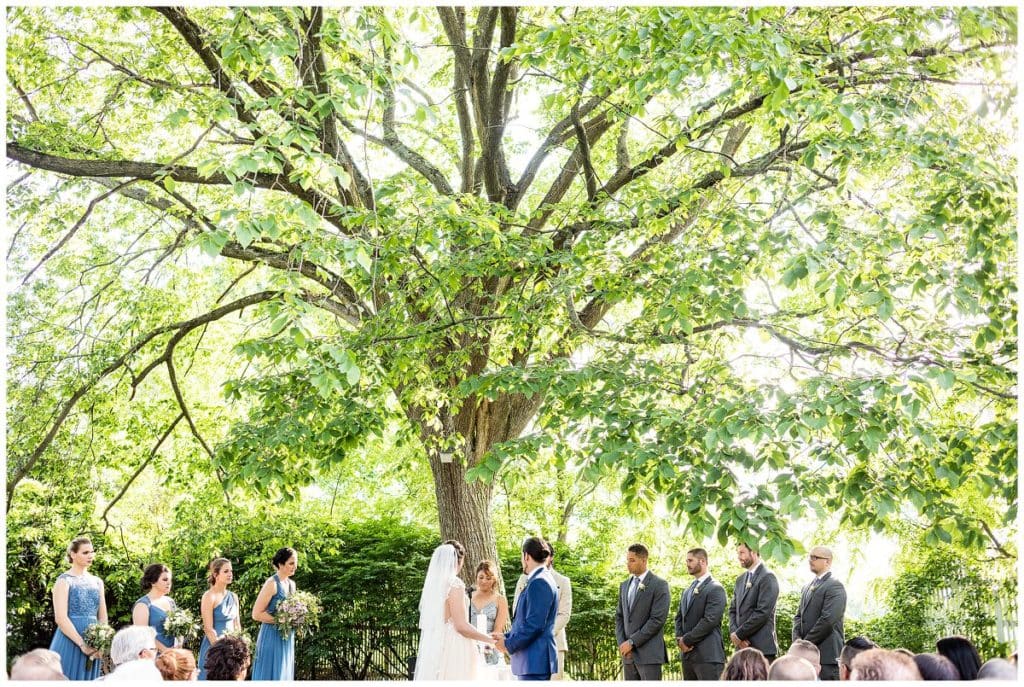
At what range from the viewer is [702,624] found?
7.23m

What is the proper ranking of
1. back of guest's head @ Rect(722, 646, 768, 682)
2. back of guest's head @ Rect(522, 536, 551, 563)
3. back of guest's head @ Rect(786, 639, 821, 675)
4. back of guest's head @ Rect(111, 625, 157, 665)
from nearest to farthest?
back of guest's head @ Rect(722, 646, 768, 682), back of guest's head @ Rect(111, 625, 157, 665), back of guest's head @ Rect(786, 639, 821, 675), back of guest's head @ Rect(522, 536, 551, 563)

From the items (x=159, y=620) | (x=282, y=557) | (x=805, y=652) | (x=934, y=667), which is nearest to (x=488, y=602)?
(x=282, y=557)

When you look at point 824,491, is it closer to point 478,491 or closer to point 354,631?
point 478,491

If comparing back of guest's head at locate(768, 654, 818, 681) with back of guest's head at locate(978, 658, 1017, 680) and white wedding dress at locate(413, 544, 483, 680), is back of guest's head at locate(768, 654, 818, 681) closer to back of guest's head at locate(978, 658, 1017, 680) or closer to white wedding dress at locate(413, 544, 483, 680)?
back of guest's head at locate(978, 658, 1017, 680)

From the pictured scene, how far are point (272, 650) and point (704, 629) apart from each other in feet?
11.6

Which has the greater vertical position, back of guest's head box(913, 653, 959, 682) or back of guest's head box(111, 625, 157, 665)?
back of guest's head box(111, 625, 157, 665)

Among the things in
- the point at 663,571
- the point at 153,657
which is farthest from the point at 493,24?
the point at 663,571

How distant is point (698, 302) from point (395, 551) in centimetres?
860

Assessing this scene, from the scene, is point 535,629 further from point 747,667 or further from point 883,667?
point 883,667

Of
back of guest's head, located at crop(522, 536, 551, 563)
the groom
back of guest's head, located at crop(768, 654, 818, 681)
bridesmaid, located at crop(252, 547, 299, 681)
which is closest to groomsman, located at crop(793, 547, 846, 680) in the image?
the groom

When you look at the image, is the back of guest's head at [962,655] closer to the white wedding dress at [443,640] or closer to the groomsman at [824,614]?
the groomsman at [824,614]

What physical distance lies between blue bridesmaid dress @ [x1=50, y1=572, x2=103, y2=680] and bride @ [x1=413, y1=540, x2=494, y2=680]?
268 centimetres

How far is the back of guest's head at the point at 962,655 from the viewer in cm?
459

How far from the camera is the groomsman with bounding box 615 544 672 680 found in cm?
730
